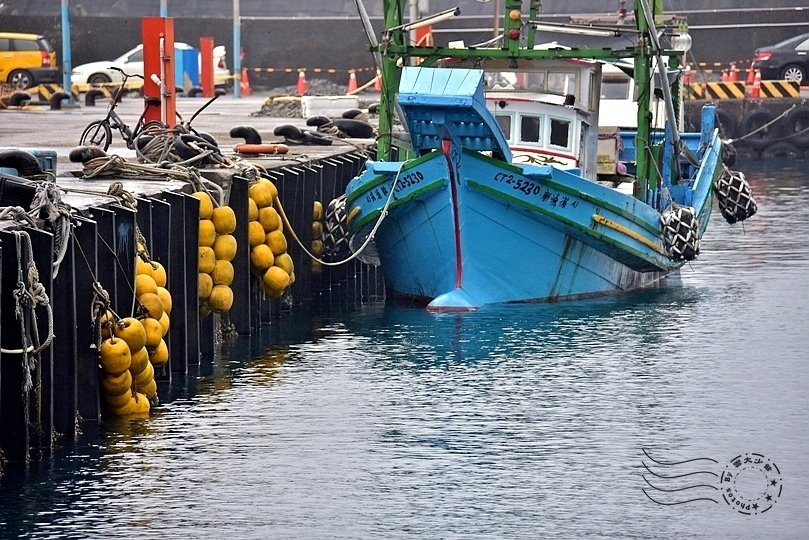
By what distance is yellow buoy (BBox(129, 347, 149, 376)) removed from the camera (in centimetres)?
1260

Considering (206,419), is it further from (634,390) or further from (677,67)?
(677,67)

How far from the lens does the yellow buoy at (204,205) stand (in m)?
15.5

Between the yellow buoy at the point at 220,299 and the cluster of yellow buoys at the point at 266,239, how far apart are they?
1385mm

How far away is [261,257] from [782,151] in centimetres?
2733

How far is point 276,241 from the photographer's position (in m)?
17.5

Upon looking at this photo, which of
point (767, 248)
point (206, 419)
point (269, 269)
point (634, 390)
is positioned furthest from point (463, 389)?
point (767, 248)

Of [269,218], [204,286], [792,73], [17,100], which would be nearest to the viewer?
[204,286]

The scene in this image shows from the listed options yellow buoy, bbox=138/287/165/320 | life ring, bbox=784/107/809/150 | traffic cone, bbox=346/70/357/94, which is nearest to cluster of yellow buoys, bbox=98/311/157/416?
yellow buoy, bbox=138/287/165/320

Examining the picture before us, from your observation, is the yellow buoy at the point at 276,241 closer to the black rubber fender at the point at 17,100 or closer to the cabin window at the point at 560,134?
the cabin window at the point at 560,134

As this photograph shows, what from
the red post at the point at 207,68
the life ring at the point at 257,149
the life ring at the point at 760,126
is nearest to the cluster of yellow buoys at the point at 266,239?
the life ring at the point at 257,149

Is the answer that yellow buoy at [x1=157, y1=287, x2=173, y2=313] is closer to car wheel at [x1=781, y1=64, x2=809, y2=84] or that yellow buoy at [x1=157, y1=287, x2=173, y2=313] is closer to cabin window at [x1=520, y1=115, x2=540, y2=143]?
cabin window at [x1=520, y1=115, x2=540, y2=143]

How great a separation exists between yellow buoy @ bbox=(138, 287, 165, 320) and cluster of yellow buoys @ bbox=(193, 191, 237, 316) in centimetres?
196

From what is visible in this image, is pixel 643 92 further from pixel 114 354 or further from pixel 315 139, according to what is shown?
pixel 114 354

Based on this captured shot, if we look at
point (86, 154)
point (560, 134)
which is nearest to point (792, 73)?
point (560, 134)
